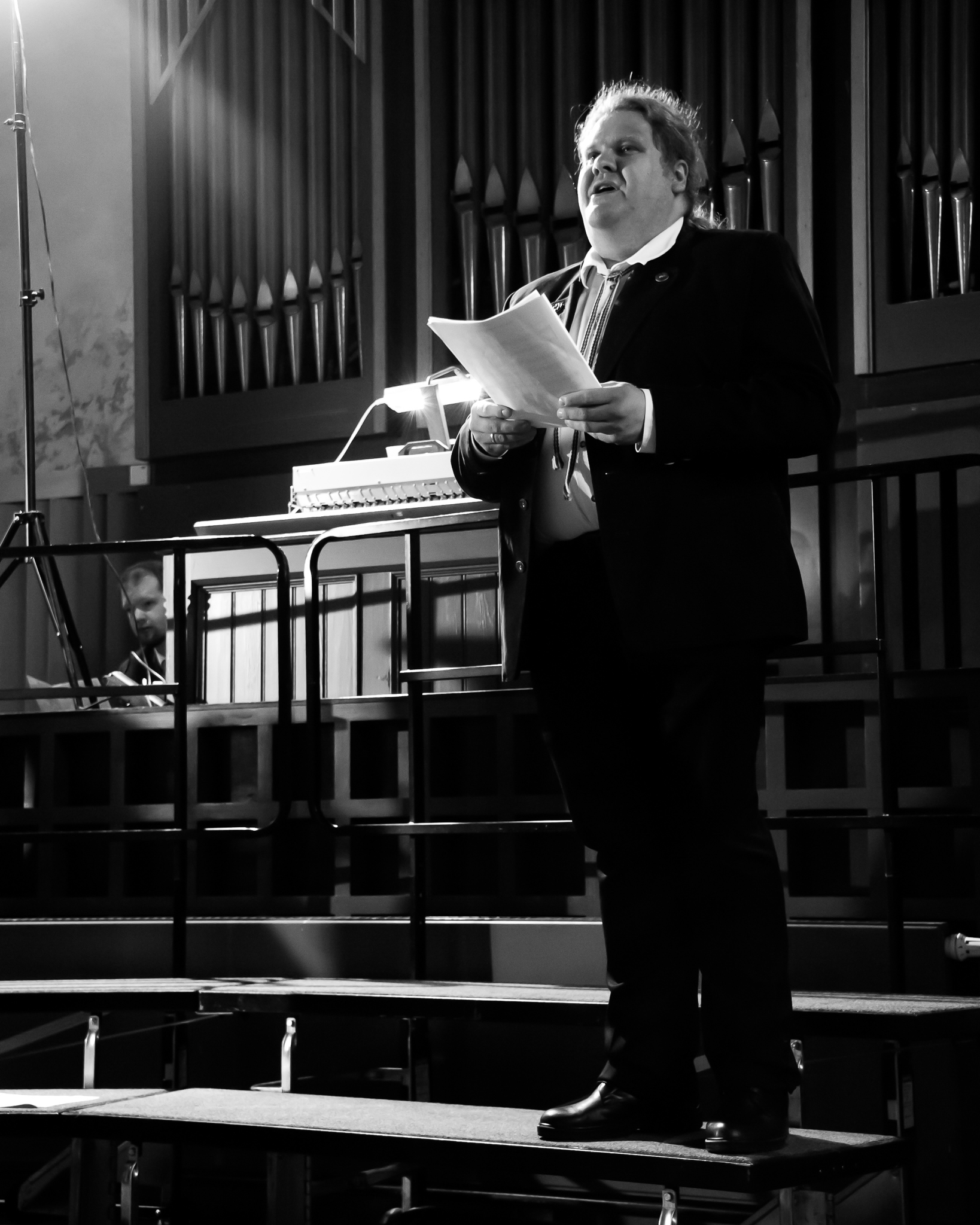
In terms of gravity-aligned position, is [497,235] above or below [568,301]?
above

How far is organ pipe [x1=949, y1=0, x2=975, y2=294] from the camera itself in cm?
379

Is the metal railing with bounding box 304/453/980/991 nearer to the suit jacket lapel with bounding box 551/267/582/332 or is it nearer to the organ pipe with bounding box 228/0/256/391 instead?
the suit jacket lapel with bounding box 551/267/582/332

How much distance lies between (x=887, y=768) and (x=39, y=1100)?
1.39 metres

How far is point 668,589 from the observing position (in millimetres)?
1722

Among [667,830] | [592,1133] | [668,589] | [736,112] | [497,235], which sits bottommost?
[592,1133]

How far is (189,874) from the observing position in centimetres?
335

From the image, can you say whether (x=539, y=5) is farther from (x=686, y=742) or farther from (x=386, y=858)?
(x=686, y=742)

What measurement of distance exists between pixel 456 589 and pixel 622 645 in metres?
1.69

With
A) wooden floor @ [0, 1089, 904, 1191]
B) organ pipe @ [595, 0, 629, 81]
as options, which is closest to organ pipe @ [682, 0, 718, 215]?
organ pipe @ [595, 0, 629, 81]

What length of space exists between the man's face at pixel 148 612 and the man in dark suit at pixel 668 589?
2.74 meters

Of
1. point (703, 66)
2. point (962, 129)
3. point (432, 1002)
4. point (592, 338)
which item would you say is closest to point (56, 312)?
point (703, 66)

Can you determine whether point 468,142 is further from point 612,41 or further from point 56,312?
point 56,312

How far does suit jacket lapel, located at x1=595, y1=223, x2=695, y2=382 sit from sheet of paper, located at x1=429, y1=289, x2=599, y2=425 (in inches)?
4.2

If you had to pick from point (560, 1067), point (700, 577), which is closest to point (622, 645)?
point (700, 577)
